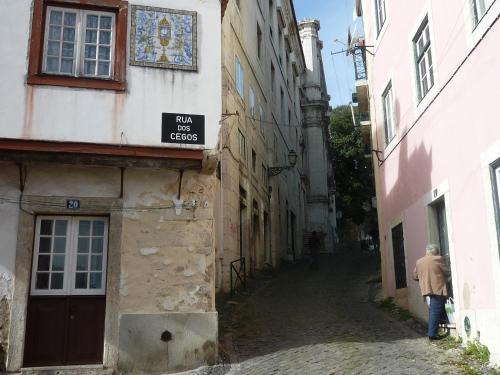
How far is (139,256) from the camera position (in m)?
8.28

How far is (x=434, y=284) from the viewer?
8695mm

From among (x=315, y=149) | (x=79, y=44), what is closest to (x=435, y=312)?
(x=79, y=44)

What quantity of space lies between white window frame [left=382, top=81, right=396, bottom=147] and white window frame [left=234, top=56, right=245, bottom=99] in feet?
15.7

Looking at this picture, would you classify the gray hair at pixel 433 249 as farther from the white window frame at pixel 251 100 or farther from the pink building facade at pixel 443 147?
the white window frame at pixel 251 100

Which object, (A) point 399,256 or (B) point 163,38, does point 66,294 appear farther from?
(A) point 399,256

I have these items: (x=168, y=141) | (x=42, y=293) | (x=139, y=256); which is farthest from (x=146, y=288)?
(x=168, y=141)

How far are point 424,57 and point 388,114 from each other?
3.06 metres

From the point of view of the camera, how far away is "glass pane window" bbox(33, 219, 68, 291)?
8.02 metres

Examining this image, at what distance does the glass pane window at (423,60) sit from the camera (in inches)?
388

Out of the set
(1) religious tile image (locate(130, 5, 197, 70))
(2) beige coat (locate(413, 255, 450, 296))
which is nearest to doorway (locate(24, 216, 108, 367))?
(1) religious tile image (locate(130, 5, 197, 70))

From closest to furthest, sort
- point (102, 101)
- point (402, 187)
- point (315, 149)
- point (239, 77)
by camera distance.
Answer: point (102, 101), point (402, 187), point (239, 77), point (315, 149)

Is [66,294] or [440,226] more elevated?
[440,226]

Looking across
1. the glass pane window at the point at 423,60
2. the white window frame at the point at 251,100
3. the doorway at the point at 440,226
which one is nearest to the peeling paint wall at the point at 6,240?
the doorway at the point at 440,226

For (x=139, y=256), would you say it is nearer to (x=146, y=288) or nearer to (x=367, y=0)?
(x=146, y=288)
